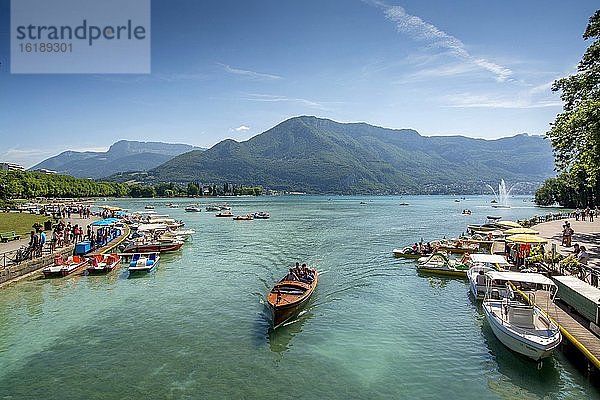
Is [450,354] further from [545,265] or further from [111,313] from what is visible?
[111,313]

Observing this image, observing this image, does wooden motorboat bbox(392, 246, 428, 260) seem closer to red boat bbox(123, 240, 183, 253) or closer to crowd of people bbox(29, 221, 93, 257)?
red boat bbox(123, 240, 183, 253)

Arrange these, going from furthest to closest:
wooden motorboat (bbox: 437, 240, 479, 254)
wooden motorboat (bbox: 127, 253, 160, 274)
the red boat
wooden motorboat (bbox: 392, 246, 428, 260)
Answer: wooden motorboat (bbox: 437, 240, 479, 254) → the red boat → wooden motorboat (bbox: 392, 246, 428, 260) → wooden motorboat (bbox: 127, 253, 160, 274)

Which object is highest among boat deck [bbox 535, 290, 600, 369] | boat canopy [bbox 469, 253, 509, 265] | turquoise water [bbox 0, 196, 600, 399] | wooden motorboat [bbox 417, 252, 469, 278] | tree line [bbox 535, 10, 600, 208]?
tree line [bbox 535, 10, 600, 208]

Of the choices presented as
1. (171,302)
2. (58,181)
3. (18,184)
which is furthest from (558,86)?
(58,181)

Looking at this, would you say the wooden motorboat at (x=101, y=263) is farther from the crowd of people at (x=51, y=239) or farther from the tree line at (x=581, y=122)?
the tree line at (x=581, y=122)

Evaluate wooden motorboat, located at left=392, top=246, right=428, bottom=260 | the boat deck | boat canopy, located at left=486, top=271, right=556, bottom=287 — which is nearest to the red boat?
wooden motorboat, located at left=392, top=246, right=428, bottom=260

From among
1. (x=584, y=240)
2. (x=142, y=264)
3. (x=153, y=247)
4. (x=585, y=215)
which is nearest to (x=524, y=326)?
(x=142, y=264)

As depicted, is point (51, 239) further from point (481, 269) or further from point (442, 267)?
point (481, 269)

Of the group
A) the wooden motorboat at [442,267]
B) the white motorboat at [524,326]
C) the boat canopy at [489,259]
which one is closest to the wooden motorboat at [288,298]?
the white motorboat at [524,326]
